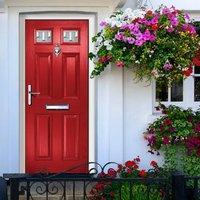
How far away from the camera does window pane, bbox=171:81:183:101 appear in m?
8.63

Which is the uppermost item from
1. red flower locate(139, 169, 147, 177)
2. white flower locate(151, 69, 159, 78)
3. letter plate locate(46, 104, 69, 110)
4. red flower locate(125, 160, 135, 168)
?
white flower locate(151, 69, 159, 78)

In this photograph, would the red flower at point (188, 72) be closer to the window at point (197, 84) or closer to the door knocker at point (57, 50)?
the window at point (197, 84)

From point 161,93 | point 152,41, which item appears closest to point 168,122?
point 161,93

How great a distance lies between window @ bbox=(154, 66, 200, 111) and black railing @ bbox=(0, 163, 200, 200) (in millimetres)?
1380

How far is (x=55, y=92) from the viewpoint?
8.41m

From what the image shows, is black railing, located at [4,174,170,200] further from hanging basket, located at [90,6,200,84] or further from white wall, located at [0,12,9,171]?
hanging basket, located at [90,6,200,84]

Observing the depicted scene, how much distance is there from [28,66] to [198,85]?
244cm

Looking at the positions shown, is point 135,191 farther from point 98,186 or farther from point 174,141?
point 174,141

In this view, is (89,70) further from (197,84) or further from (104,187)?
(104,187)

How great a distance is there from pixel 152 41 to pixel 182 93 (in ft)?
4.46

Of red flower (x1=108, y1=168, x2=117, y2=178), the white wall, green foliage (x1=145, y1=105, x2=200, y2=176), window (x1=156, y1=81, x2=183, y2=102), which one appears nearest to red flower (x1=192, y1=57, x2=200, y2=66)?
window (x1=156, y1=81, x2=183, y2=102)

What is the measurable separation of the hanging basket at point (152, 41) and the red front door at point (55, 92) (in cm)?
74

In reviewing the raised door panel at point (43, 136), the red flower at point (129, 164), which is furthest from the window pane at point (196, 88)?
the raised door panel at point (43, 136)

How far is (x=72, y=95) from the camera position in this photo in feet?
27.7
